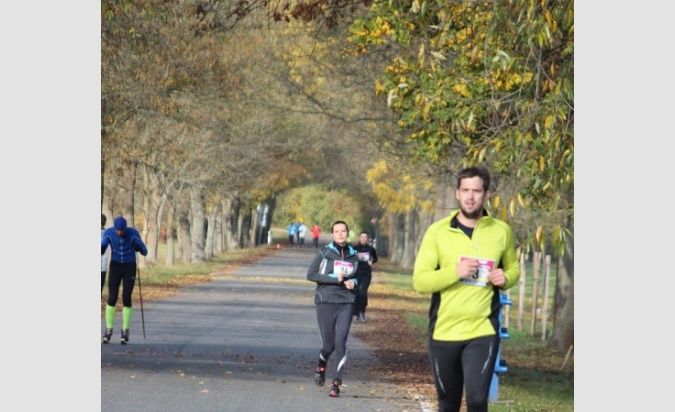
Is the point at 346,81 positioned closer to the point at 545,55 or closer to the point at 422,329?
the point at 422,329

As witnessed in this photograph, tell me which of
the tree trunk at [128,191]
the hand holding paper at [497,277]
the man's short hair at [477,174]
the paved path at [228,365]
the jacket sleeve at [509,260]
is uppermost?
the tree trunk at [128,191]

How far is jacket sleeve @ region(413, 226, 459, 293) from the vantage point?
26.7 feet

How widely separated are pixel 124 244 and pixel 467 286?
40.1ft

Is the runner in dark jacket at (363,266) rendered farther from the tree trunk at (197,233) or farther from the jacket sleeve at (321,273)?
the tree trunk at (197,233)

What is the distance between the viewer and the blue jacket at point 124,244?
19625mm

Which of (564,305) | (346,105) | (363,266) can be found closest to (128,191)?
(346,105)

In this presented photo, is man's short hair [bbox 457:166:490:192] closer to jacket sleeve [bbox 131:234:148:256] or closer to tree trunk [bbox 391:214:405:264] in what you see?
jacket sleeve [bbox 131:234:148:256]

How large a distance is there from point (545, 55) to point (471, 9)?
82 centimetres

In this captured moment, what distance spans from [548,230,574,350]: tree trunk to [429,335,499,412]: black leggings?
13446 mm

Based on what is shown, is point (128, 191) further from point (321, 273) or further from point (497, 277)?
point (497, 277)

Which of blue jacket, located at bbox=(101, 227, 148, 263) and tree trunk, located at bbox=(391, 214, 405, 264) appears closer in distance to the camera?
blue jacket, located at bbox=(101, 227, 148, 263)

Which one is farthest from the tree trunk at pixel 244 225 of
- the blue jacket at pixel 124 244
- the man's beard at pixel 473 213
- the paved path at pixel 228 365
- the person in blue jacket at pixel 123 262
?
the man's beard at pixel 473 213

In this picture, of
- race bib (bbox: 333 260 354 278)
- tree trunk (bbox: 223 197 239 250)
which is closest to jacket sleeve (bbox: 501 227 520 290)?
race bib (bbox: 333 260 354 278)

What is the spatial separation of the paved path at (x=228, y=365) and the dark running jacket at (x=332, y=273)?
95 centimetres
